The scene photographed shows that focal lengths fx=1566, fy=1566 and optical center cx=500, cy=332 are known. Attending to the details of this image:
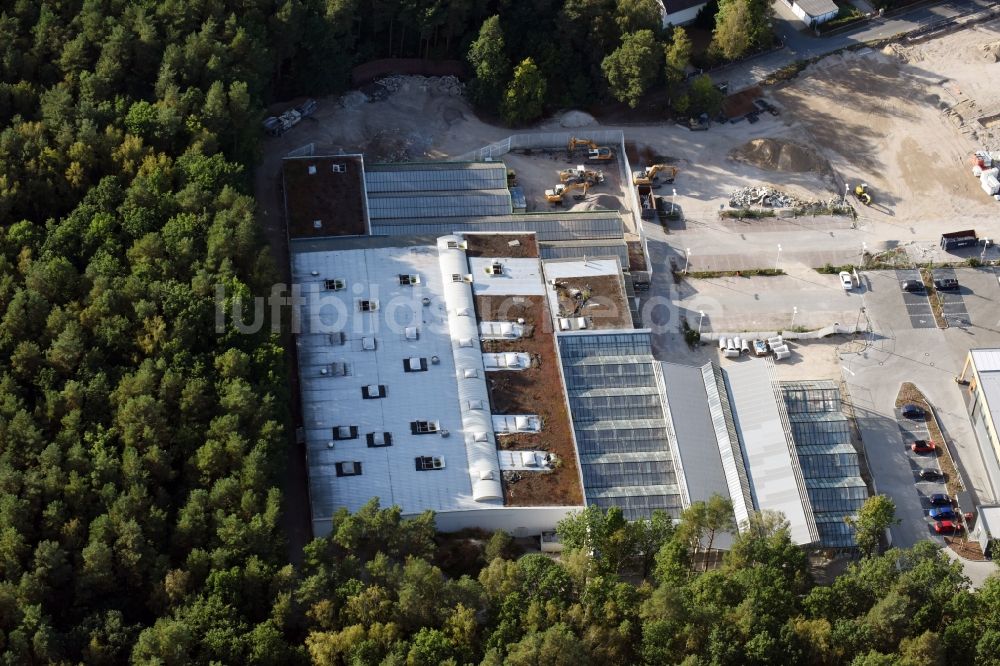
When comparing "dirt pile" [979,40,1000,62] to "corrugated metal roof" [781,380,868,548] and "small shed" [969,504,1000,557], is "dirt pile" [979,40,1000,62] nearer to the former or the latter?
"corrugated metal roof" [781,380,868,548]

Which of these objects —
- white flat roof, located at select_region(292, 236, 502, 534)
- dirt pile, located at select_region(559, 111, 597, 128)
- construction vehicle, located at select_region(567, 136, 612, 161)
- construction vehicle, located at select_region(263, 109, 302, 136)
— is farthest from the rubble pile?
construction vehicle, located at select_region(263, 109, 302, 136)

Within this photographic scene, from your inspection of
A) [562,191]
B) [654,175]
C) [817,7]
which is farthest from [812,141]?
[562,191]

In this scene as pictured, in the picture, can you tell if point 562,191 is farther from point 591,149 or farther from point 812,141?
point 812,141

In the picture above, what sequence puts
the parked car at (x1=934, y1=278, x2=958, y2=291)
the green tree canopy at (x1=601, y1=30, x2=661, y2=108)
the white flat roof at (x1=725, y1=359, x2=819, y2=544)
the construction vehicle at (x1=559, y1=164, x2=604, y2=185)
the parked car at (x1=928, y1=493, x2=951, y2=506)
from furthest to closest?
the green tree canopy at (x1=601, y1=30, x2=661, y2=108) → the construction vehicle at (x1=559, y1=164, x2=604, y2=185) → the parked car at (x1=934, y1=278, x2=958, y2=291) → the parked car at (x1=928, y1=493, x2=951, y2=506) → the white flat roof at (x1=725, y1=359, x2=819, y2=544)

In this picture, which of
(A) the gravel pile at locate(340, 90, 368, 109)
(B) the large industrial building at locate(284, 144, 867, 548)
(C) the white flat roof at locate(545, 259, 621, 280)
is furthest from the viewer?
(A) the gravel pile at locate(340, 90, 368, 109)

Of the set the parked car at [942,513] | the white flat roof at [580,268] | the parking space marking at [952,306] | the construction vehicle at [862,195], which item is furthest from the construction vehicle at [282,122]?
the parked car at [942,513]
